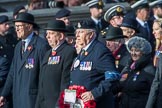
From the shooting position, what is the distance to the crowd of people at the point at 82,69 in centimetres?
1216

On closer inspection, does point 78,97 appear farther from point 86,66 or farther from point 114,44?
point 114,44

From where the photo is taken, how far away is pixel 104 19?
57.6 ft

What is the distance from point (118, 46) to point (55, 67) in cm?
174

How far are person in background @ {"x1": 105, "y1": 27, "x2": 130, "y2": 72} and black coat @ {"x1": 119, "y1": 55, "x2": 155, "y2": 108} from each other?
880 mm

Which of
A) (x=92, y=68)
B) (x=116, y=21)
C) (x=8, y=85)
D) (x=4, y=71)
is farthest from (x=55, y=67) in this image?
(x=116, y=21)

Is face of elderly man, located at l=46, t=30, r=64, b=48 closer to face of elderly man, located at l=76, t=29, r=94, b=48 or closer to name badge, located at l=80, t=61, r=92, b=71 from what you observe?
face of elderly man, located at l=76, t=29, r=94, b=48

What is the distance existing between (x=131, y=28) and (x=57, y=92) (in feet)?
8.33

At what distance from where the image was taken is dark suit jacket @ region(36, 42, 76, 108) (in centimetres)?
1294

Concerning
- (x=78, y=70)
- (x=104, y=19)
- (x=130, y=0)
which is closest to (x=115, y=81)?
(x=78, y=70)

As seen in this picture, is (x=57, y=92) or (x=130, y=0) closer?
(x=57, y=92)

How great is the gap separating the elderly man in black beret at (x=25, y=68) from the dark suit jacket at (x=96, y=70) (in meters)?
1.39

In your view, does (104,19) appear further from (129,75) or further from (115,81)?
(115,81)

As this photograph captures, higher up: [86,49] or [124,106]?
[86,49]

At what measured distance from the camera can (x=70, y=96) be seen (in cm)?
1228
